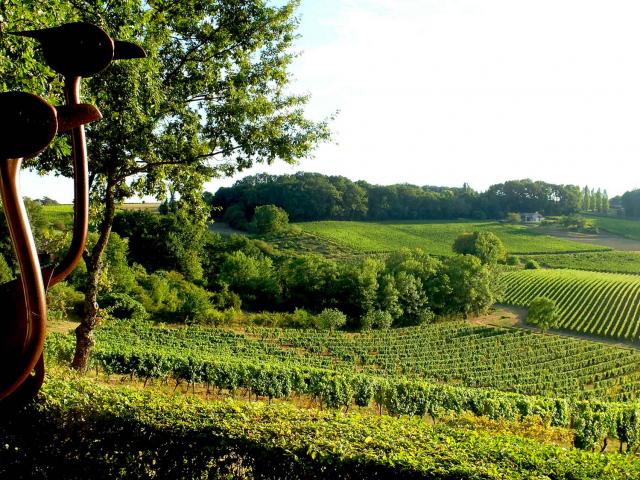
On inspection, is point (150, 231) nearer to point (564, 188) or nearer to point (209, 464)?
point (209, 464)

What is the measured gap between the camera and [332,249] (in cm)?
8981

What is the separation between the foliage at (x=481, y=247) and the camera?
280 feet

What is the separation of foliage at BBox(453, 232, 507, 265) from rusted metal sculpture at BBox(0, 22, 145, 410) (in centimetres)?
8416

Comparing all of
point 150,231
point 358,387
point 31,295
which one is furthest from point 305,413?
point 150,231

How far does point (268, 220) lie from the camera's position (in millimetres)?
94000

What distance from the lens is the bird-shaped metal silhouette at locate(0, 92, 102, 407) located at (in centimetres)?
269

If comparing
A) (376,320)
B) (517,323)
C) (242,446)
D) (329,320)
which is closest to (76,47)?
(242,446)

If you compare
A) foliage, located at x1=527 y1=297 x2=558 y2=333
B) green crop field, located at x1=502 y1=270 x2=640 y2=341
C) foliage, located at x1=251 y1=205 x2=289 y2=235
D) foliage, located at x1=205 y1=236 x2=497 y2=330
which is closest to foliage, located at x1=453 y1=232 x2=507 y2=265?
green crop field, located at x1=502 y1=270 x2=640 y2=341

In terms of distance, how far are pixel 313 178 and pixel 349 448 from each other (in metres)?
112

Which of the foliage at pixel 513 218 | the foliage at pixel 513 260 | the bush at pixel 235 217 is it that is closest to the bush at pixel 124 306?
the bush at pixel 235 217

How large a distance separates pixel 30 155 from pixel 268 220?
9159 cm

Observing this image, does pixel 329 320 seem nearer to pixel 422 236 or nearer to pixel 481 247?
pixel 481 247

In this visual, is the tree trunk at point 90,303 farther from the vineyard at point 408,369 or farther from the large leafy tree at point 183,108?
the vineyard at point 408,369

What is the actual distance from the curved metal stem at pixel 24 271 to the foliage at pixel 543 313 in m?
53.9
